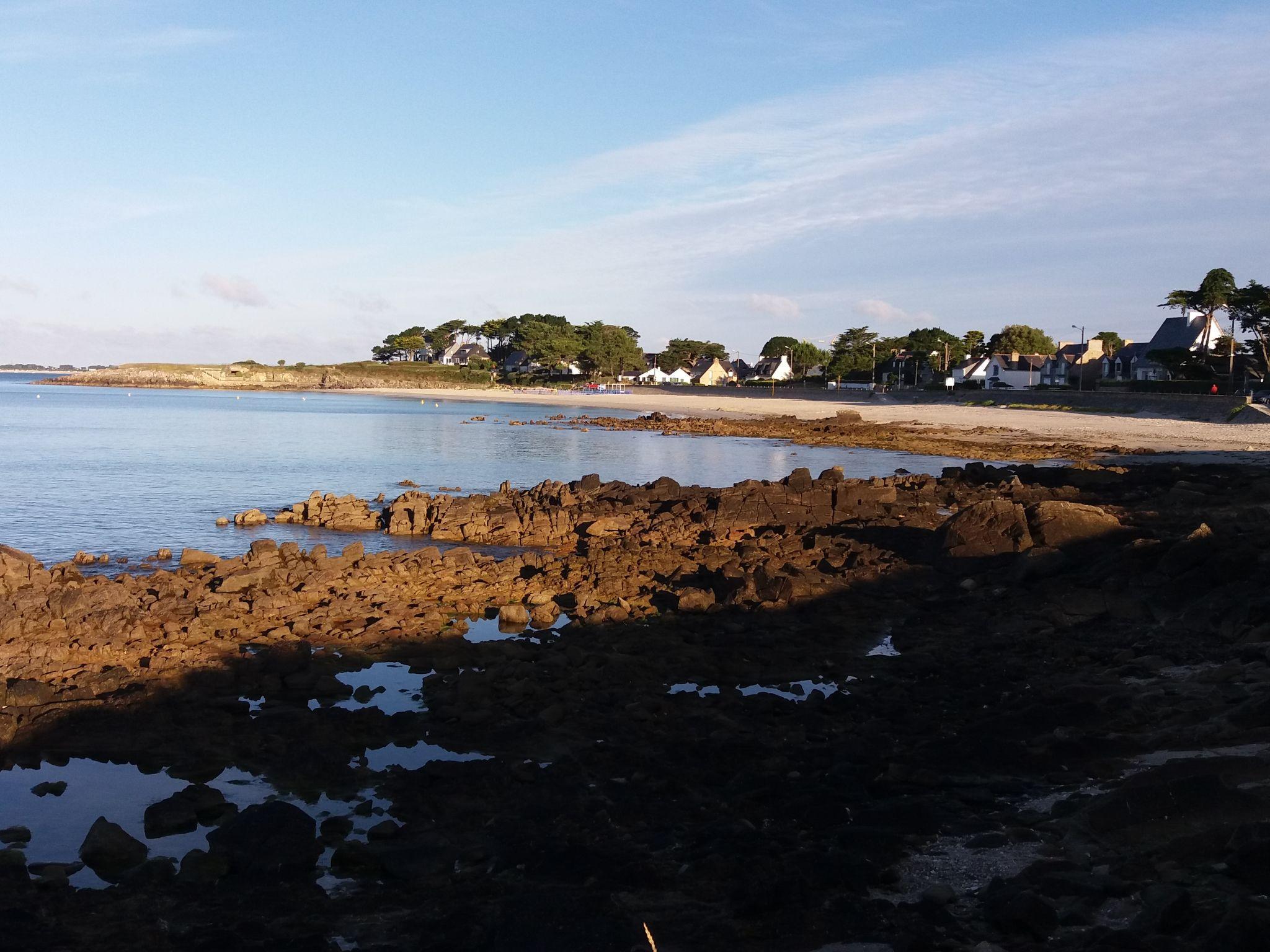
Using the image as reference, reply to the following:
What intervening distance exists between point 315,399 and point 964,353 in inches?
3492

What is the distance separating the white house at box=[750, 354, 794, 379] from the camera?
155375 millimetres

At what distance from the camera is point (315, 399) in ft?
463

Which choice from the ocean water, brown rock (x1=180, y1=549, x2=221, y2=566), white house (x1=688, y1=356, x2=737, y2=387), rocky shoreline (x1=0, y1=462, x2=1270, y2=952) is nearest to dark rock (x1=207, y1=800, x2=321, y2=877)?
rocky shoreline (x1=0, y1=462, x2=1270, y2=952)

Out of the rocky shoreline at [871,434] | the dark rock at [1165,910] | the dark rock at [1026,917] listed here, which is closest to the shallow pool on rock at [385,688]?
the dark rock at [1026,917]

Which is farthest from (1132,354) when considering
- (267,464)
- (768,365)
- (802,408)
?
(267,464)

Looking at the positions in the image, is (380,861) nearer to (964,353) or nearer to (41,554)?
(41,554)

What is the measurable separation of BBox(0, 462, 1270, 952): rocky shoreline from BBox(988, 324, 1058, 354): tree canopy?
114031 millimetres

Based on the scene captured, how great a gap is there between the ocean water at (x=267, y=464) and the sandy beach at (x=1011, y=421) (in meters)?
10.8

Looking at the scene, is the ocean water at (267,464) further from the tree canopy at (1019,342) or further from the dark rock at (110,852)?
the tree canopy at (1019,342)

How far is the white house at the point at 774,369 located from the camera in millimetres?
155375

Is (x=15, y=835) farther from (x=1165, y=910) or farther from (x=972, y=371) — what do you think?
(x=972, y=371)

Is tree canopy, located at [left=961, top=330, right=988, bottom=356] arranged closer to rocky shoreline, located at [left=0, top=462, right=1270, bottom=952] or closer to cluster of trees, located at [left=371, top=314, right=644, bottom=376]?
cluster of trees, located at [left=371, top=314, right=644, bottom=376]

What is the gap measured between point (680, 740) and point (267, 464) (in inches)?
1523

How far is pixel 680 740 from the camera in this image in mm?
9867
